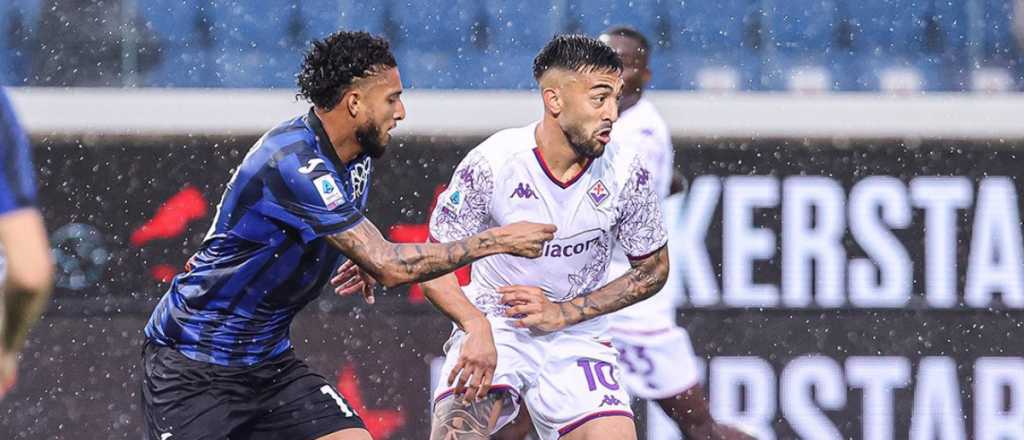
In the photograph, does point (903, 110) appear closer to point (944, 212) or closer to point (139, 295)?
point (944, 212)

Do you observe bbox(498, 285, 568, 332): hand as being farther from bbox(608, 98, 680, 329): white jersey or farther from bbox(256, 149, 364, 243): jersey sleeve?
bbox(608, 98, 680, 329): white jersey

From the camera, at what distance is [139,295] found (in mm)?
7191

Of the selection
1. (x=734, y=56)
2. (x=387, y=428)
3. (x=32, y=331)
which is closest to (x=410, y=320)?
(x=387, y=428)

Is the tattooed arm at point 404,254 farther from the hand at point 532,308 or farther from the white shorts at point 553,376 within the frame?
the white shorts at point 553,376

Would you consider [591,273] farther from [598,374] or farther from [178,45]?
[178,45]

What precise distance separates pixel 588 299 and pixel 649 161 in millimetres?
1687

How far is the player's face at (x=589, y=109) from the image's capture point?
17.8 ft

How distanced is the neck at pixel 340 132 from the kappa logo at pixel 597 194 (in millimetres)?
845

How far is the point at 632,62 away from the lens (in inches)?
289

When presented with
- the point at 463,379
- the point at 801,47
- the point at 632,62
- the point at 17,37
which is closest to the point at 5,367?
the point at 463,379

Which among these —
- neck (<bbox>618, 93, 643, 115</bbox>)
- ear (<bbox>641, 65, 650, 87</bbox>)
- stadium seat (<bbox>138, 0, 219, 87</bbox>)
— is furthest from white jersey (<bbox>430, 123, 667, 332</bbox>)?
stadium seat (<bbox>138, 0, 219, 87</bbox>)

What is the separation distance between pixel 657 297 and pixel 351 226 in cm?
261

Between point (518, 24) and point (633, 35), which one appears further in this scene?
point (518, 24)

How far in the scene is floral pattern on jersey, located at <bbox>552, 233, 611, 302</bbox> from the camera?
5.52m
